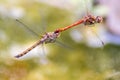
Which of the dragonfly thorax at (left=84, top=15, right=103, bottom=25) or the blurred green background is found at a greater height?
the dragonfly thorax at (left=84, top=15, right=103, bottom=25)

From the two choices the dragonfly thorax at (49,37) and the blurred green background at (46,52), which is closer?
the dragonfly thorax at (49,37)

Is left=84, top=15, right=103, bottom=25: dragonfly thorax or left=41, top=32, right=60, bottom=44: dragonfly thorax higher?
left=84, top=15, right=103, bottom=25: dragonfly thorax

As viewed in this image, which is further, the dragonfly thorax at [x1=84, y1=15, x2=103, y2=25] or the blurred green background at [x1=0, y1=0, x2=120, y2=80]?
the blurred green background at [x1=0, y1=0, x2=120, y2=80]

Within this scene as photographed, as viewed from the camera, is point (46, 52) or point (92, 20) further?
point (46, 52)

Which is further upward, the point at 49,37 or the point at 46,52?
the point at 49,37

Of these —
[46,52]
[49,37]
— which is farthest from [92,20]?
[46,52]

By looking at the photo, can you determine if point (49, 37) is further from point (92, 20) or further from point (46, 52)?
point (46, 52)

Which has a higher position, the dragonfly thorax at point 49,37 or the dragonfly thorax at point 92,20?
the dragonfly thorax at point 92,20

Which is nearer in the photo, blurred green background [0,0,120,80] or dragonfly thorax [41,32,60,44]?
dragonfly thorax [41,32,60,44]

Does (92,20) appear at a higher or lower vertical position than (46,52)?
higher
